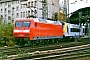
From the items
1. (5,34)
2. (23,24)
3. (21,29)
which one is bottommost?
(5,34)

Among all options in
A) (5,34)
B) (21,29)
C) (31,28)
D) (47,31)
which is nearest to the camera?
(31,28)

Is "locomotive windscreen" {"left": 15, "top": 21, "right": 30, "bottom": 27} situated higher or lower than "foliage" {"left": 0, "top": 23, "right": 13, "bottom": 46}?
higher

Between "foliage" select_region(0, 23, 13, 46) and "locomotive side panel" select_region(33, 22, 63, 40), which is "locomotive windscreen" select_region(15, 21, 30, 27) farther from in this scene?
"foliage" select_region(0, 23, 13, 46)

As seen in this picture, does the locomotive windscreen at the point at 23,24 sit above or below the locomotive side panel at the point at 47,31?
above

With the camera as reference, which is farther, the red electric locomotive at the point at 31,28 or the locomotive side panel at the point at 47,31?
the locomotive side panel at the point at 47,31

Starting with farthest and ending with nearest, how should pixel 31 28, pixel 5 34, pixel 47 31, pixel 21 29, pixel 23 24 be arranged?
pixel 47 31
pixel 5 34
pixel 23 24
pixel 21 29
pixel 31 28

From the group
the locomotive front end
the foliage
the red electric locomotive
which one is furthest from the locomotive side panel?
the foliage

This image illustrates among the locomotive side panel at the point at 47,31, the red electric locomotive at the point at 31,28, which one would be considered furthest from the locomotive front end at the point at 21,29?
the locomotive side panel at the point at 47,31

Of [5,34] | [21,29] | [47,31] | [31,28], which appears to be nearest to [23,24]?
[21,29]

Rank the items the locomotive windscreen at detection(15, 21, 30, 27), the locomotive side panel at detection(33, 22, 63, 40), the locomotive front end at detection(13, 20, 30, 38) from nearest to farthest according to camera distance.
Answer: the locomotive front end at detection(13, 20, 30, 38) → the locomotive windscreen at detection(15, 21, 30, 27) → the locomotive side panel at detection(33, 22, 63, 40)

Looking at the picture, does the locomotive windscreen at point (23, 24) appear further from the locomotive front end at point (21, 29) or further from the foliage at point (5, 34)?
the foliage at point (5, 34)

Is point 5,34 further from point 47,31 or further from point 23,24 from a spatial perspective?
point 47,31

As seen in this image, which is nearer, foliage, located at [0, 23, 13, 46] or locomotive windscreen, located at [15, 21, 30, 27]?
locomotive windscreen, located at [15, 21, 30, 27]

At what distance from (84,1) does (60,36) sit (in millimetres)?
30084
